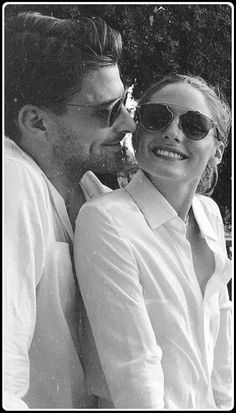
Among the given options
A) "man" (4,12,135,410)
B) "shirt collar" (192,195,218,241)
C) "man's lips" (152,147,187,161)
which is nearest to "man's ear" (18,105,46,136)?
"man" (4,12,135,410)

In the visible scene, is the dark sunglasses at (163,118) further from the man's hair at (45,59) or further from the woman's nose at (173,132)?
the man's hair at (45,59)

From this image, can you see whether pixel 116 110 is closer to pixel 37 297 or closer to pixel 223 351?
pixel 37 297

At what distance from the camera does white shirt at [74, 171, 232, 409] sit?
151cm

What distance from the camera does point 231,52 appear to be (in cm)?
167

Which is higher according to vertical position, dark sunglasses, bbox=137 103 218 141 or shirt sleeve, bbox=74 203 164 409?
dark sunglasses, bbox=137 103 218 141

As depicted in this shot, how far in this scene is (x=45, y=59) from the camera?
1.54 metres

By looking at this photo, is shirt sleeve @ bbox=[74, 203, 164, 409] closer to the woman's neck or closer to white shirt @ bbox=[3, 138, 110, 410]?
white shirt @ bbox=[3, 138, 110, 410]

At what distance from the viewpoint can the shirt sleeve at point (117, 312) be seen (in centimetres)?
150

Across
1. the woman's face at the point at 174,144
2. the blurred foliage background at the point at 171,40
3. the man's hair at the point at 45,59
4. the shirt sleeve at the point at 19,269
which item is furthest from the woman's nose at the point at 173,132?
the shirt sleeve at the point at 19,269

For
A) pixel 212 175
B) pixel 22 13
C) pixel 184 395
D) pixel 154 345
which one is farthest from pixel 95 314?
pixel 22 13

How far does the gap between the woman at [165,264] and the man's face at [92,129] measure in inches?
2.1

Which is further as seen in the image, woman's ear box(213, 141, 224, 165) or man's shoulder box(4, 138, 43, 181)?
woman's ear box(213, 141, 224, 165)

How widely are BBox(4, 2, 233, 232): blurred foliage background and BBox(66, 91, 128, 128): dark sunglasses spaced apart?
0.13ft

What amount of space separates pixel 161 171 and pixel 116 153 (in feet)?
0.36
